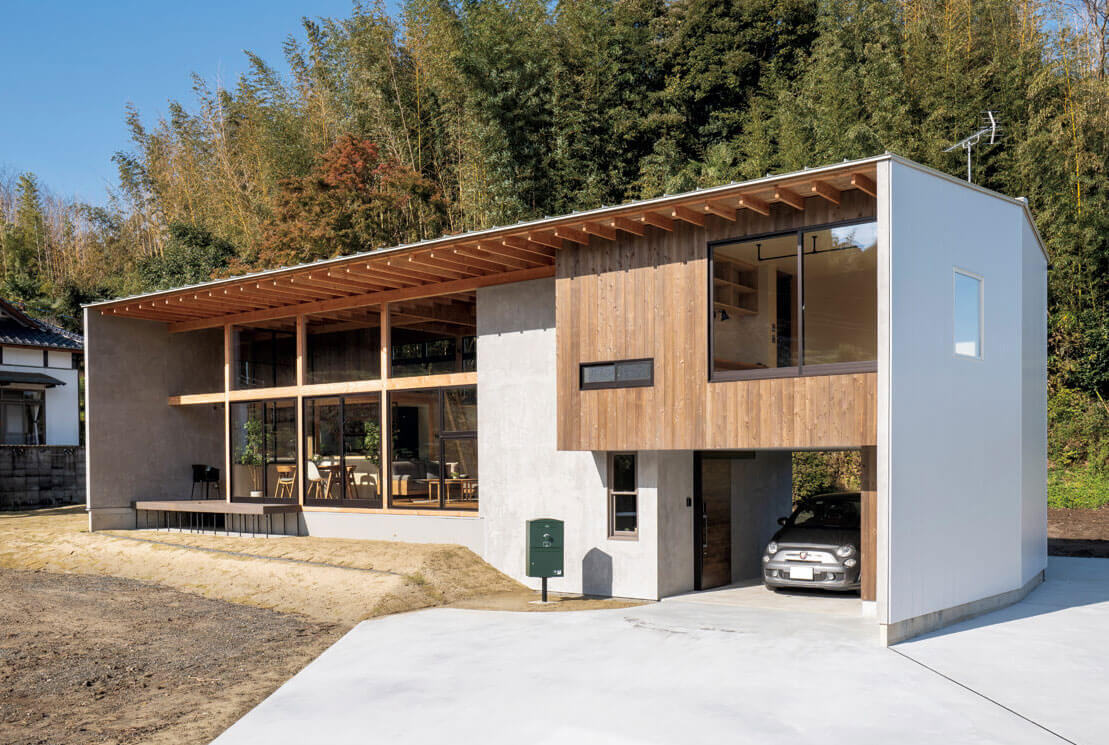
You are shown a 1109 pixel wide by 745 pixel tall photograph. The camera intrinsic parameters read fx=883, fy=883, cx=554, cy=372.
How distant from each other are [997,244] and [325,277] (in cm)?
916

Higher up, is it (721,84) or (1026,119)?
(721,84)

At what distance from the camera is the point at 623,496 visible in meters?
11.5

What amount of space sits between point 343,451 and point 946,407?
9.61m

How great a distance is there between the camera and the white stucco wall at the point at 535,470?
1131 cm

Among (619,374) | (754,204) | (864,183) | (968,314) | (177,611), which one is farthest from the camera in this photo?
(177,611)

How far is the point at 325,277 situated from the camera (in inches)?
527

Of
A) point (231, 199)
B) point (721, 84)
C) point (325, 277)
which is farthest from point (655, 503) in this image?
point (231, 199)

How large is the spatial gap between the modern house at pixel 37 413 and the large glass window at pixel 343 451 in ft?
37.6

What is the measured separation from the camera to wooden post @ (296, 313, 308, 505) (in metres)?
15.3

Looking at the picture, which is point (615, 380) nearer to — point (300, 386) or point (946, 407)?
point (946, 407)

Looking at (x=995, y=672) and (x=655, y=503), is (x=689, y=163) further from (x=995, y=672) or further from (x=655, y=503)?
(x=995, y=672)

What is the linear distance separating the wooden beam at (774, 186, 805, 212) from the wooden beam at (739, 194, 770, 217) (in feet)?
0.64

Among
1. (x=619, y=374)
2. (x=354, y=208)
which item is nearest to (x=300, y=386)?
(x=619, y=374)

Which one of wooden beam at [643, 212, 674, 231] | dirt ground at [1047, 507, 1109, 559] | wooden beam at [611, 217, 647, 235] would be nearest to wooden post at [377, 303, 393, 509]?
wooden beam at [611, 217, 647, 235]
